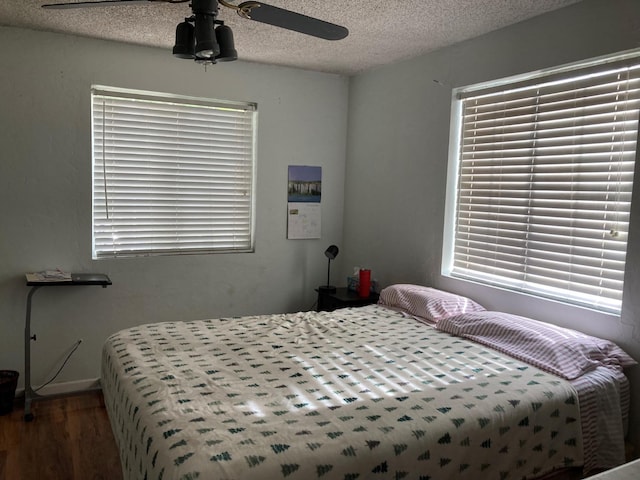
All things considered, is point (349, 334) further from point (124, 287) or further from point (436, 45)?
point (436, 45)

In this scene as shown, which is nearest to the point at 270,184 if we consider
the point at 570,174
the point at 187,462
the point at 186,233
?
the point at 186,233

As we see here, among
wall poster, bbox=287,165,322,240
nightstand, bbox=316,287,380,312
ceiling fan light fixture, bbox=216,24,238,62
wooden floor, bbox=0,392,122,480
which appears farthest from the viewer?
wall poster, bbox=287,165,322,240

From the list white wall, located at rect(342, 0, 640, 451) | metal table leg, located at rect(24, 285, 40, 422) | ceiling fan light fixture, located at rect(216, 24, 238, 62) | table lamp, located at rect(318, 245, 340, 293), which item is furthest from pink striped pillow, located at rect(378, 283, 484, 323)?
metal table leg, located at rect(24, 285, 40, 422)

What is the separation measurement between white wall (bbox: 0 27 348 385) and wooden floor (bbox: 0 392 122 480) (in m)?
0.32

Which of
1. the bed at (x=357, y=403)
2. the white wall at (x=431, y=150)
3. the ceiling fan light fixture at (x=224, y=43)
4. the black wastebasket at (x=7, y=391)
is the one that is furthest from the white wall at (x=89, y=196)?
the ceiling fan light fixture at (x=224, y=43)

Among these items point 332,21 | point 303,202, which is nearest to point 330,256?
point 303,202

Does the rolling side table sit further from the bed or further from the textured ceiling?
the textured ceiling

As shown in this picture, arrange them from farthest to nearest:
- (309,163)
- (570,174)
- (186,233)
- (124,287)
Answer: (309,163), (186,233), (124,287), (570,174)

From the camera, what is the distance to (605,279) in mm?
2557

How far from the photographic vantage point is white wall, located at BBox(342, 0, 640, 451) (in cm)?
246

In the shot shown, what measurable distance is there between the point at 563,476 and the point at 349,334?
122cm

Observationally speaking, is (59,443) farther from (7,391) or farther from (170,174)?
(170,174)

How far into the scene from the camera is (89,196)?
3514 mm

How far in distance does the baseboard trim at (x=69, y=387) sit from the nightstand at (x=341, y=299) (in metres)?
1.78
